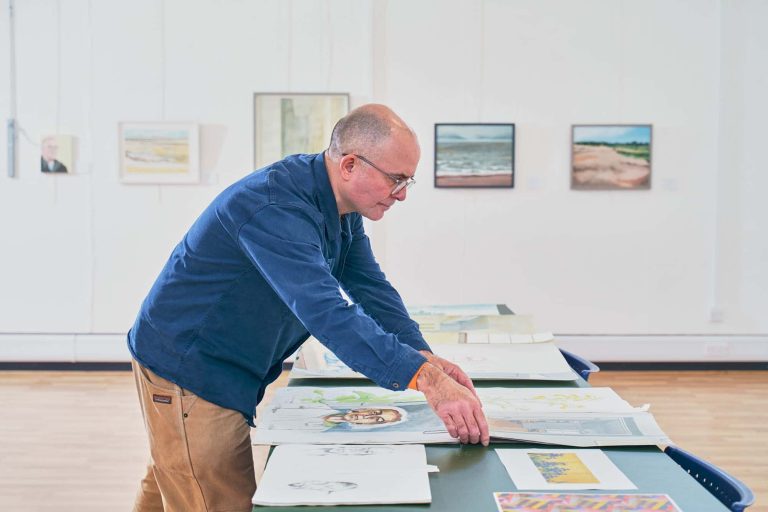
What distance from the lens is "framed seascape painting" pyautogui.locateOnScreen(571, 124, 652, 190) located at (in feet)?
19.2

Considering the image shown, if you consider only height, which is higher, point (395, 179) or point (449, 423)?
point (395, 179)

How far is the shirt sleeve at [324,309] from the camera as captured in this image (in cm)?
157

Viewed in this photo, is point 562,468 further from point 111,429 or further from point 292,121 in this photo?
point 292,121

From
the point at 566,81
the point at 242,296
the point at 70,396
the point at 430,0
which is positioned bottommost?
the point at 70,396

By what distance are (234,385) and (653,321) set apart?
4717 millimetres

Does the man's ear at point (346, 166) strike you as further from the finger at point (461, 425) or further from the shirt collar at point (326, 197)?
the finger at point (461, 425)

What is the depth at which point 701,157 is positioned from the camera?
5.88 m

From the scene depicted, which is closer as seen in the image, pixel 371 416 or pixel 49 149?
pixel 371 416

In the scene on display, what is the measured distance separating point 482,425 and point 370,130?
67 cm

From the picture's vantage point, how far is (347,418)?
1.80m

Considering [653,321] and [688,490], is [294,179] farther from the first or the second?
[653,321]

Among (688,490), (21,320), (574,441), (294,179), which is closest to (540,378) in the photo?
(574,441)

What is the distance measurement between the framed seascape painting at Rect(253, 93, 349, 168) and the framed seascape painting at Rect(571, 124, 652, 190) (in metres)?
1.79

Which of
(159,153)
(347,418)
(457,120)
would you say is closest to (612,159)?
(457,120)
